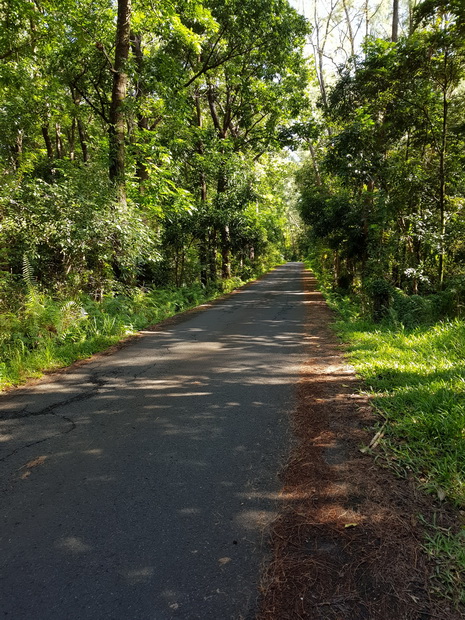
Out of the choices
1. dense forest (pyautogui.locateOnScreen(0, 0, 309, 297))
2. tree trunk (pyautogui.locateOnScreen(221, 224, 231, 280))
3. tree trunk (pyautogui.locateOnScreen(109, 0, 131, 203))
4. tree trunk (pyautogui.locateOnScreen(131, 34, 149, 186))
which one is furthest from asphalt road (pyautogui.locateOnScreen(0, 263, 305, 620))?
tree trunk (pyautogui.locateOnScreen(221, 224, 231, 280))

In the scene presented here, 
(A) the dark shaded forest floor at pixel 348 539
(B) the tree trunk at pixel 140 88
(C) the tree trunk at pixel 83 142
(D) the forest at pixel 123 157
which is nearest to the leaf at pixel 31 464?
(A) the dark shaded forest floor at pixel 348 539

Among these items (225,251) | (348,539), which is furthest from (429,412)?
(225,251)

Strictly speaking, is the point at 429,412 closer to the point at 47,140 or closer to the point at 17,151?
the point at 47,140

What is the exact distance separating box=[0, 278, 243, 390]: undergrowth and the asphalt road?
583 millimetres

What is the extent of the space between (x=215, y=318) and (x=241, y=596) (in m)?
8.94

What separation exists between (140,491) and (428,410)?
2941 millimetres

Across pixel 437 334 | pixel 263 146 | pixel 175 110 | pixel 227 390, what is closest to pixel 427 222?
pixel 437 334

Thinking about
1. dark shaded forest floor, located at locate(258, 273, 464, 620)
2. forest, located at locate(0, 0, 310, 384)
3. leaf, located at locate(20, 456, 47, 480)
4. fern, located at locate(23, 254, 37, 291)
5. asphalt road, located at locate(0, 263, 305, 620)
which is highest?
forest, located at locate(0, 0, 310, 384)

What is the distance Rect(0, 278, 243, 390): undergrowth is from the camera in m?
5.24

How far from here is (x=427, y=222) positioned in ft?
30.2

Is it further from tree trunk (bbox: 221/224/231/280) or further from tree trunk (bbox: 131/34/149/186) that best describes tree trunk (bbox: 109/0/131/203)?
tree trunk (bbox: 221/224/231/280)

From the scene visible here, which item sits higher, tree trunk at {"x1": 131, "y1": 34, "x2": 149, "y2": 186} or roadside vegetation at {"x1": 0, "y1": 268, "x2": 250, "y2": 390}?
tree trunk at {"x1": 131, "y1": 34, "x2": 149, "y2": 186}

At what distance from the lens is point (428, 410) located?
3443 millimetres

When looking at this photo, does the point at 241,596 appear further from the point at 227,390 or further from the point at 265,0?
the point at 265,0
